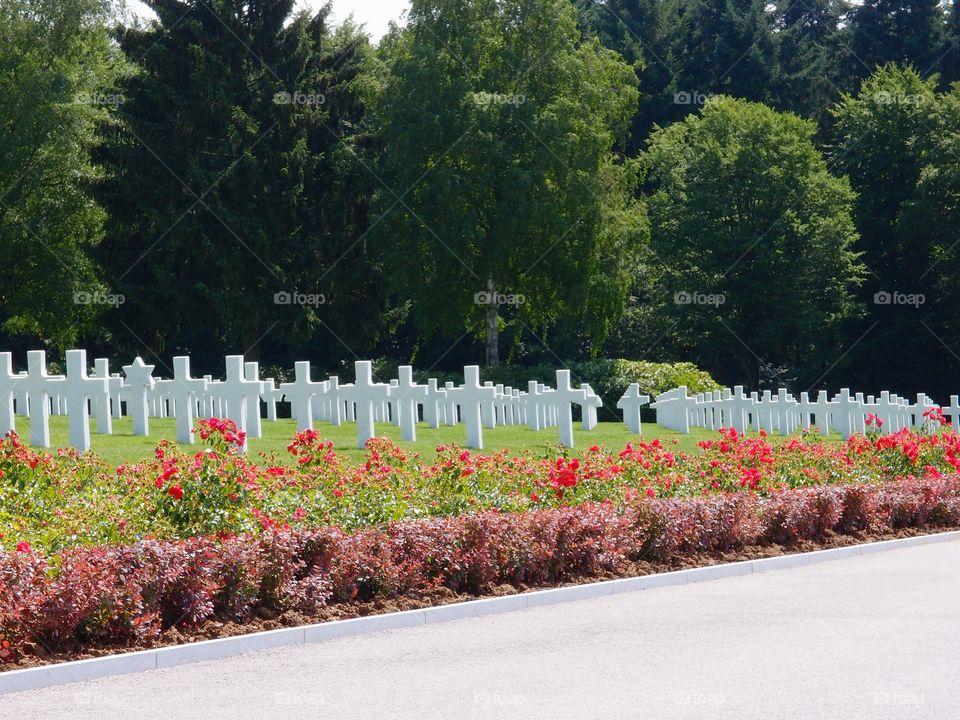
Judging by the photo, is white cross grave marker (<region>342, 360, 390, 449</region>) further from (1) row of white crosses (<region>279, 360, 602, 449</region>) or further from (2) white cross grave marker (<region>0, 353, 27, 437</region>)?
(2) white cross grave marker (<region>0, 353, 27, 437</region>)

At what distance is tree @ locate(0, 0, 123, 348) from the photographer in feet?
136

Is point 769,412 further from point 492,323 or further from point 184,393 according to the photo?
point 492,323

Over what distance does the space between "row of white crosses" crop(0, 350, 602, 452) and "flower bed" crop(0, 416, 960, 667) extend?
3.60 meters

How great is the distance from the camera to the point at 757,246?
4938 cm

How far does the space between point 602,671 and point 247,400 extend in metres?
12.5

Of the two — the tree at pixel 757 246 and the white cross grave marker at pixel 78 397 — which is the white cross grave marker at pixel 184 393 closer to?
the white cross grave marker at pixel 78 397

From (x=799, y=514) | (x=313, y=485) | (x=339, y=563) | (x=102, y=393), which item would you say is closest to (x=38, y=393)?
(x=102, y=393)

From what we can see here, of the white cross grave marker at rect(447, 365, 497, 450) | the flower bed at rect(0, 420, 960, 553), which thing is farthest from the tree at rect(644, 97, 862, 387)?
the flower bed at rect(0, 420, 960, 553)

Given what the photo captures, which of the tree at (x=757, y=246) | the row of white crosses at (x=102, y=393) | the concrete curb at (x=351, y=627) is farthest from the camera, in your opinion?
the tree at (x=757, y=246)

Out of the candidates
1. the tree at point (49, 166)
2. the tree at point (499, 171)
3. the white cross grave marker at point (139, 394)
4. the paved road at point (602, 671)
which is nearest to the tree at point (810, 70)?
the tree at point (499, 171)

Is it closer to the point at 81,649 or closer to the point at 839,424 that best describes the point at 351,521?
the point at 81,649

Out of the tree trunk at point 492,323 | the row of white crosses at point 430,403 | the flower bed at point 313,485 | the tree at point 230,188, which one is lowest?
the flower bed at point 313,485

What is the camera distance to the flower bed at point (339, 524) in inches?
351

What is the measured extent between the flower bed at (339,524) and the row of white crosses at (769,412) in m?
11.9
